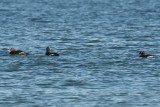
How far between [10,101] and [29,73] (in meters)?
5.13

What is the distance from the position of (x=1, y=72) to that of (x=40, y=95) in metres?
4.97

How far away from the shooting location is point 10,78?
2333cm

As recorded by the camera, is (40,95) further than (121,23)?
No

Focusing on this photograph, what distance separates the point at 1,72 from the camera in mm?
24734

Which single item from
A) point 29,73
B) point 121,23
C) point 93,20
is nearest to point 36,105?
point 29,73

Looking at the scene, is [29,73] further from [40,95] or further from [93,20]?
[93,20]

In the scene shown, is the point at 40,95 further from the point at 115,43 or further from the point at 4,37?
the point at 4,37

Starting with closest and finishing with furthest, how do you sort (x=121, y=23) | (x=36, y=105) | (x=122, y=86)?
(x=36, y=105) → (x=122, y=86) → (x=121, y=23)

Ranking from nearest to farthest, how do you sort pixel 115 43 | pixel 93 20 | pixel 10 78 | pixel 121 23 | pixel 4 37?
pixel 10 78, pixel 115 43, pixel 4 37, pixel 121 23, pixel 93 20

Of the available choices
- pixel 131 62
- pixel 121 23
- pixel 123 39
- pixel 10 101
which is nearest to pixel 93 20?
pixel 121 23

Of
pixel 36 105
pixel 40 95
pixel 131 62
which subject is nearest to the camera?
pixel 36 105

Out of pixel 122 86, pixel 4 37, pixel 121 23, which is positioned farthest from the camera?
pixel 121 23

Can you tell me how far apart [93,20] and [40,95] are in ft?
113

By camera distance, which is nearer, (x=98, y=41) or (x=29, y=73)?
(x=29, y=73)
